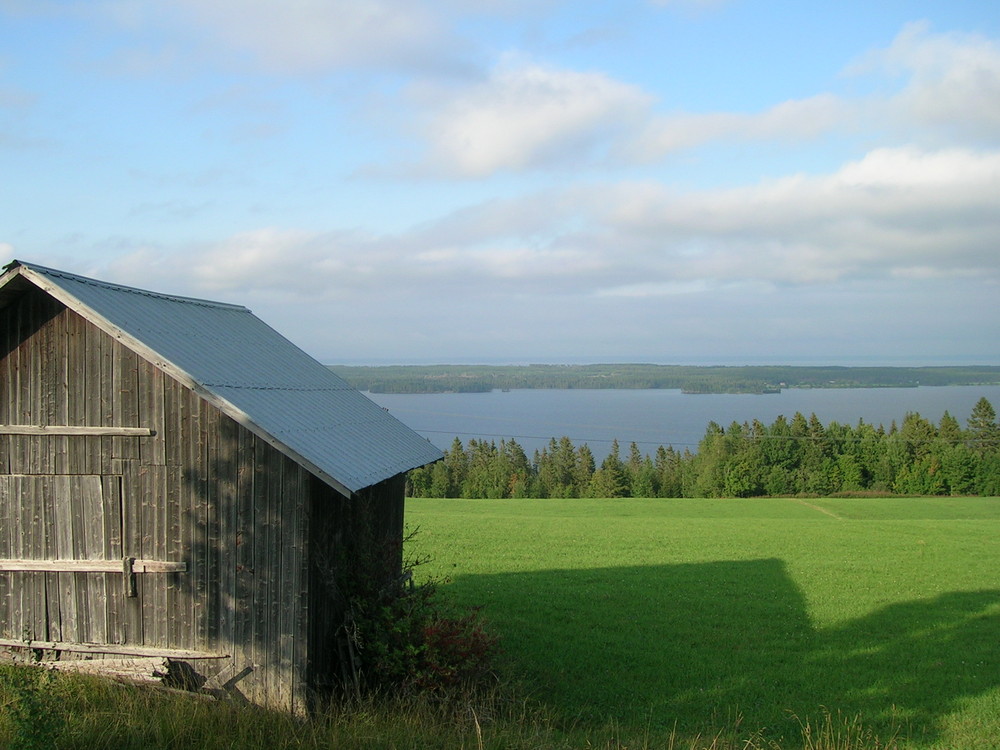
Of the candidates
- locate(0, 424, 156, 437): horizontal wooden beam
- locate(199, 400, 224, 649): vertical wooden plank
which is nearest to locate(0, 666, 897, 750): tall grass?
locate(199, 400, 224, 649): vertical wooden plank

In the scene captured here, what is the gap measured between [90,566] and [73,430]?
1.68m

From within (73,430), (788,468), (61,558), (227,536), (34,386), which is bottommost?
(788,468)

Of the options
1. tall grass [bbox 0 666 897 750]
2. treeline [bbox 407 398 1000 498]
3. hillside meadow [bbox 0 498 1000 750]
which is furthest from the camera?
treeline [bbox 407 398 1000 498]

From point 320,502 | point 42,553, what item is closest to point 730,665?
point 320,502

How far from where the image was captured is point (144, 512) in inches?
382

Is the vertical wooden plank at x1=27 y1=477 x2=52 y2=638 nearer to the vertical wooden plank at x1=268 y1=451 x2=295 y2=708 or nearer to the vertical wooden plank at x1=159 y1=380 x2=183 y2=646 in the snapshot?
the vertical wooden plank at x1=159 y1=380 x2=183 y2=646

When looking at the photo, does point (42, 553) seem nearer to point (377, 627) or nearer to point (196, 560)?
point (196, 560)

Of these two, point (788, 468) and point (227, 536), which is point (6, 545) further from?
point (788, 468)

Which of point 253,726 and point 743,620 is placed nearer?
point 253,726

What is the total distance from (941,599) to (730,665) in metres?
10.2

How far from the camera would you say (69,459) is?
32.6 feet

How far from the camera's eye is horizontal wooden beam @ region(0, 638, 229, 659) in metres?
9.45

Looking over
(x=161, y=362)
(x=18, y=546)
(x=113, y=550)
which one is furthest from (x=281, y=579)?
(x=18, y=546)

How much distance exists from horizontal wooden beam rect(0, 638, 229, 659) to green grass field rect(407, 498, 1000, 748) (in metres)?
4.99
